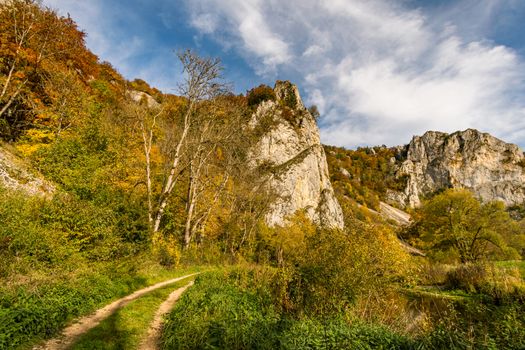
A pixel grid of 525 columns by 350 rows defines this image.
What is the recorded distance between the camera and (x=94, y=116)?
78.0ft

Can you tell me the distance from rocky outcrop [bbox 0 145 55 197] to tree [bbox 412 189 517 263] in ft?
114

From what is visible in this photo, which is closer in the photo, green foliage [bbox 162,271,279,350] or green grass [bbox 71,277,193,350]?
green foliage [bbox 162,271,279,350]

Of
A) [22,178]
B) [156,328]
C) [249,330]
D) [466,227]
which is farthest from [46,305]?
[466,227]

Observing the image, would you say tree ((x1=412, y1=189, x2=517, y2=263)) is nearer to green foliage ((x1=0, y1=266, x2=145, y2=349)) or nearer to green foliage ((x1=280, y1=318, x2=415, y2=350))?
green foliage ((x1=280, y1=318, x2=415, y2=350))

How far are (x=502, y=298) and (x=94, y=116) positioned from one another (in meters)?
31.8

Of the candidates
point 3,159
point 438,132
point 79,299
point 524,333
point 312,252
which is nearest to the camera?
point 524,333

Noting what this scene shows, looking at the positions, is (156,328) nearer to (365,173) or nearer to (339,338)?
(339,338)

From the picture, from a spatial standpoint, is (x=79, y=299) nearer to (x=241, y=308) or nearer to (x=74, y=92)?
(x=241, y=308)

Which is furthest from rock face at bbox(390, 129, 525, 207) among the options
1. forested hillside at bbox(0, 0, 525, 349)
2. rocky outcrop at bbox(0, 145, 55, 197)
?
rocky outcrop at bbox(0, 145, 55, 197)

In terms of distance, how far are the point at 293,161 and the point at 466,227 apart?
2996 centimetres

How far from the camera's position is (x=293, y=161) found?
5384 centimetres

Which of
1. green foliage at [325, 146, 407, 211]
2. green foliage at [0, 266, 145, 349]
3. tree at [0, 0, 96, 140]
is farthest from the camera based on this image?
green foliage at [325, 146, 407, 211]

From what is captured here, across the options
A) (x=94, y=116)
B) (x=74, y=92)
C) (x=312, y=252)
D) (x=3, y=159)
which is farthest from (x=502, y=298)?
(x=74, y=92)

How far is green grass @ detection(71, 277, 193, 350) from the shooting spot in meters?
6.47
